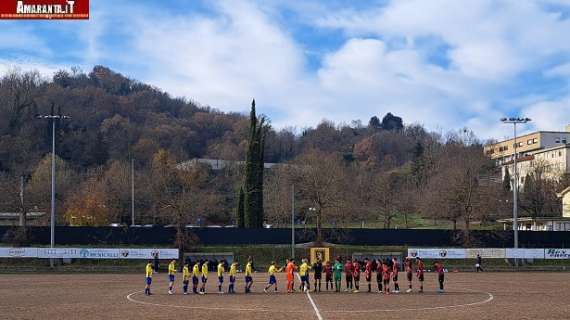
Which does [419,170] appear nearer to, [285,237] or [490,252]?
[285,237]

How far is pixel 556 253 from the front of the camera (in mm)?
57531

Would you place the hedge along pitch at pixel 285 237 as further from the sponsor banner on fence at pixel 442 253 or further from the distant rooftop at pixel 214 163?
the distant rooftop at pixel 214 163

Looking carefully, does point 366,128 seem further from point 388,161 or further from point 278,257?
point 278,257

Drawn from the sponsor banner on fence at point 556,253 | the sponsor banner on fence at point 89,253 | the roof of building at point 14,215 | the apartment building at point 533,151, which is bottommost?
the sponsor banner on fence at point 556,253

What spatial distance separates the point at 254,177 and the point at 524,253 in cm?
2817

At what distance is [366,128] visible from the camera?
561 ft

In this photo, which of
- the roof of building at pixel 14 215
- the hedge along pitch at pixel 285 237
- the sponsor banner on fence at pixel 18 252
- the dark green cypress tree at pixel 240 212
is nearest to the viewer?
the sponsor banner on fence at pixel 18 252

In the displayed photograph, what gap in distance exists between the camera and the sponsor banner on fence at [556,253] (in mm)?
57375

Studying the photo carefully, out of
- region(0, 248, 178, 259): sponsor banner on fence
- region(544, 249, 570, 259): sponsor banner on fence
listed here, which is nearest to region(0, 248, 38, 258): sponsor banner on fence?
region(0, 248, 178, 259): sponsor banner on fence

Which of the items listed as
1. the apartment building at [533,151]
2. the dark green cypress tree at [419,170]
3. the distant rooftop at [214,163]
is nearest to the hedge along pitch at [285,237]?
the distant rooftop at [214,163]

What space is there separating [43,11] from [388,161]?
371 ft

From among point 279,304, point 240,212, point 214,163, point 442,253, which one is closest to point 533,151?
point 214,163

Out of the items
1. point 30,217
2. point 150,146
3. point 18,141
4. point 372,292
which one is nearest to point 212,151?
point 150,146

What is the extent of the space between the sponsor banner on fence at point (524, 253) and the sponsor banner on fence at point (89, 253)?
92.1ft
